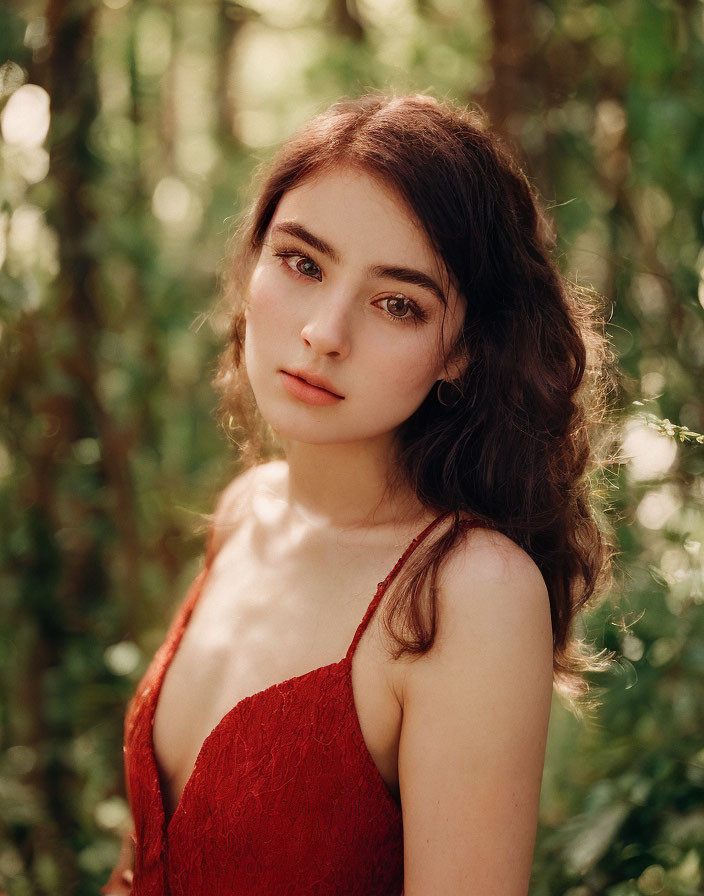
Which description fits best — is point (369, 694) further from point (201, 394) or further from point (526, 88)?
point (201, 394)

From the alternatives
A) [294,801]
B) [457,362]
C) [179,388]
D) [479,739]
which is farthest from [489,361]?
[179,388]

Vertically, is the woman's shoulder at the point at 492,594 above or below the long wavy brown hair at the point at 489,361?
below

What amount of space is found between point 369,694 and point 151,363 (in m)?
1.45

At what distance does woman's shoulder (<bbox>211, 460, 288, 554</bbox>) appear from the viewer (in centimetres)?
156

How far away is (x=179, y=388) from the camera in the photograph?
2.91 meters

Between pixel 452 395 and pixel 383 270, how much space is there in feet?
0.73

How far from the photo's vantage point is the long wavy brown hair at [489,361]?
3.63 ft

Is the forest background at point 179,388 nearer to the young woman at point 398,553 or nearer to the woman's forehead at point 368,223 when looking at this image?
the young woman at point 398,553

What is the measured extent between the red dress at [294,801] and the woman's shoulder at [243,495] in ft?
1.48

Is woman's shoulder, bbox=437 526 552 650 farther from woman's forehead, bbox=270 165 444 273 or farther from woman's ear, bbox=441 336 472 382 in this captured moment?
woman's forehead, bbox=270 165 444 273

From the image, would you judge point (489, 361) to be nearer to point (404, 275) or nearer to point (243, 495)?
point (404, 275)

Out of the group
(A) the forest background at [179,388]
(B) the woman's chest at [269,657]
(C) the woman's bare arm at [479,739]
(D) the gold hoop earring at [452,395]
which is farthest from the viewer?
(A) the forest background at [179,388]

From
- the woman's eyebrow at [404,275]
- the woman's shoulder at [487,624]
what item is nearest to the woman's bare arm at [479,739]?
the woman's shoulder at [487,624]

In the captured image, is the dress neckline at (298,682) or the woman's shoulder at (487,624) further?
the dress neckline at (298,682)
